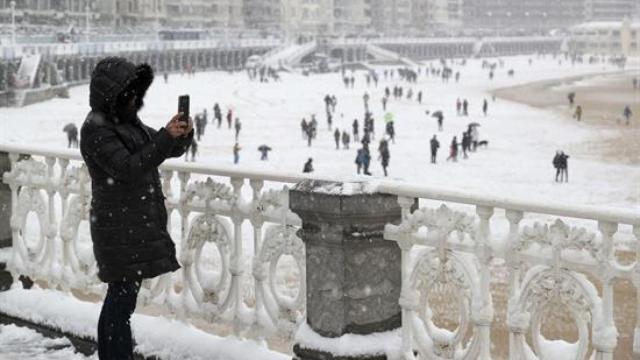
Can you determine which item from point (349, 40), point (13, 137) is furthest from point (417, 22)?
point (13, 137)

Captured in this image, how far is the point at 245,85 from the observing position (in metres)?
91.7

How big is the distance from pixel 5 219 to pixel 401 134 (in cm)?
4587

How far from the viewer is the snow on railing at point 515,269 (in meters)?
4.15

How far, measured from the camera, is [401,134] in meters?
52.7

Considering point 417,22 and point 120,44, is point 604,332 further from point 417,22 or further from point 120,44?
point 417,22

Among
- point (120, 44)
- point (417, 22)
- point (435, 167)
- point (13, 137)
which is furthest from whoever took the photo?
point (417, 22)

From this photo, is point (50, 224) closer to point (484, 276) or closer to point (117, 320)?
point (117, 320)

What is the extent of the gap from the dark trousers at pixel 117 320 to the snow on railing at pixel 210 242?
781 mm

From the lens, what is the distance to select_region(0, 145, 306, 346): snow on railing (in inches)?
216

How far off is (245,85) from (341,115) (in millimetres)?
29161

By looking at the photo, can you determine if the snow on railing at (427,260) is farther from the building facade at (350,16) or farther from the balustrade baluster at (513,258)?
the building facade at (350,16)

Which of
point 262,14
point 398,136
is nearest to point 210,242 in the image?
point 398,136

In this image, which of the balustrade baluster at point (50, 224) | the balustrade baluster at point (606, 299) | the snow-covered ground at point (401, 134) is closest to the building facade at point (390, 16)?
the snow-covered ground at point (401, 134)

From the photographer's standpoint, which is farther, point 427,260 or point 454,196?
point 427,260
